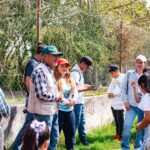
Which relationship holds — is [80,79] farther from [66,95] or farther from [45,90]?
[45,90]

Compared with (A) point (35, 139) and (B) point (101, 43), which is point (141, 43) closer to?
(B) point (101, 43)

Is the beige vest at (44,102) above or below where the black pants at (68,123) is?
above

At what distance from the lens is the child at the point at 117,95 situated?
9.60m

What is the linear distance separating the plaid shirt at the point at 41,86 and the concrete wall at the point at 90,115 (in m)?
1.46

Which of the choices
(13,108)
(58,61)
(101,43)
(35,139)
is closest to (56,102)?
(58,61)

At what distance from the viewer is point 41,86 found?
6.18 meters

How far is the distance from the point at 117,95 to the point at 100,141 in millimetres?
1001

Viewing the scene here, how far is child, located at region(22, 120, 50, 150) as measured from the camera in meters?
3.73

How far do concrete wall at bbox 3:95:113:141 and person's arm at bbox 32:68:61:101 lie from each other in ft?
4.81

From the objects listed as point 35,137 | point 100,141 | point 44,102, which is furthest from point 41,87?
point 100,141

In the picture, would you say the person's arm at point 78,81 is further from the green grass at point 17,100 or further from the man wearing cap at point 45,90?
the man wearing cap at point 45,90

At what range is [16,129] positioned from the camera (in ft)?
25.3

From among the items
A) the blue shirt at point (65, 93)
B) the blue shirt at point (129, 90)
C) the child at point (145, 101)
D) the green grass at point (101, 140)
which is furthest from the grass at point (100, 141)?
the child at point (145, 101)

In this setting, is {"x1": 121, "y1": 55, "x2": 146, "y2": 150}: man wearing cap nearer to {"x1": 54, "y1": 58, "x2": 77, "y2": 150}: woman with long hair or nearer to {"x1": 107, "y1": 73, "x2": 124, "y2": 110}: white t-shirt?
{"x1": 54, "y1": 58, "x2": 77, "y2": 150}: woman with long hair
